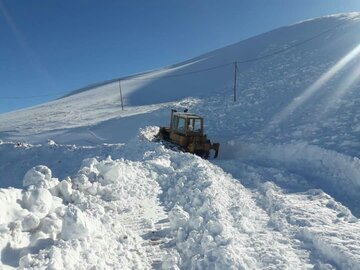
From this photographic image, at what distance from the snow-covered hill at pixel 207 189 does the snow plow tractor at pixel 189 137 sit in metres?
1.40

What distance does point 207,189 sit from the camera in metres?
10.4

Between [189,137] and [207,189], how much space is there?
866 centimetres

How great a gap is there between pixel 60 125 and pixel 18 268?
28631 mm

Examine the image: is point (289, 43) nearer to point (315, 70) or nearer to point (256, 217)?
point (315, 70)

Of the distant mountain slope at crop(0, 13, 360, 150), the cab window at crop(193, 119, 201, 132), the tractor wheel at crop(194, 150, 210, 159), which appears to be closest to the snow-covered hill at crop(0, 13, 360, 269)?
the distant mountain slope at crop(0, 13, 360, 150)

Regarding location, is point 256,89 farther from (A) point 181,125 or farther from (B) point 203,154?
(B) point 203,154

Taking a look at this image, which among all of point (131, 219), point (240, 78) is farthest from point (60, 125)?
point (131, 219)

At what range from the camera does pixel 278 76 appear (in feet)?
115

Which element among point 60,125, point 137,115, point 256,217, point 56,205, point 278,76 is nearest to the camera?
point 56,205

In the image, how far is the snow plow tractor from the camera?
18453 millimetres

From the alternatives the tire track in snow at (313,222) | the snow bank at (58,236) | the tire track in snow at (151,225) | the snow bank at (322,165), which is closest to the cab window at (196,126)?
the snow bank at (322,165)

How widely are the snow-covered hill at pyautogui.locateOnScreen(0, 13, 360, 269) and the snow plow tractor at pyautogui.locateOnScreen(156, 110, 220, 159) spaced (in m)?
1.40

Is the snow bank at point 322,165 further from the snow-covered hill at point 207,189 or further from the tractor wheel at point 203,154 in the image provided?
the tractor wheel at point 203,154

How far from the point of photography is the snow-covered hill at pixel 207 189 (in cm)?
638
